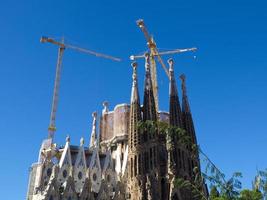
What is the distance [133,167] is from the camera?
3394cm

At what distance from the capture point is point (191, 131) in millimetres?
39219

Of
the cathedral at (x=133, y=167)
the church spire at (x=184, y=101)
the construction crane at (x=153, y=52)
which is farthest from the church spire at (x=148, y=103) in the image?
the construction crane at (x=153, y=52)

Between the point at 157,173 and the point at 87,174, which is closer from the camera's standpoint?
the point at 157,173

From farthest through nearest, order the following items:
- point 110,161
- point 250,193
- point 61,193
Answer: point 110,161 → point 61,193 → point 250,193

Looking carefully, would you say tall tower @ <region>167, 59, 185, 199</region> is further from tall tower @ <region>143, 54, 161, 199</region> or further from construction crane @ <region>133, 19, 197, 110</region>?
construction crane @ <region>133, 19, 197, 110</region>

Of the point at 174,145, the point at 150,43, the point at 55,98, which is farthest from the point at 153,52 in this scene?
the point at 174,145

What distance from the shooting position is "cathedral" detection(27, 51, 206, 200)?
1275 inches

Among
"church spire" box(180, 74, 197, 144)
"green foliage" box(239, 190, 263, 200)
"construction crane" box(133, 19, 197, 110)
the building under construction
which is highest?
"construction crane" box(133, 19, 197, 110)

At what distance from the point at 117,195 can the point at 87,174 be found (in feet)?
11.1

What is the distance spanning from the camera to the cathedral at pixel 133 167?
3238 centimetres

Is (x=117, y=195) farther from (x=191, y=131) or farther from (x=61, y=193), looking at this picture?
(x=191, y=131)

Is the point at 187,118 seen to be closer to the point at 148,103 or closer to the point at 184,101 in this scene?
the point at 184,101

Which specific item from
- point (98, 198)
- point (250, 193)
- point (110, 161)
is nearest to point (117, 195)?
point (98, 198)

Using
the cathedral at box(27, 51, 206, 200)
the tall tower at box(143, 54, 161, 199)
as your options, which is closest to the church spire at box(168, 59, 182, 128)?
the cathedral at box(27, 51, 206, 200)
